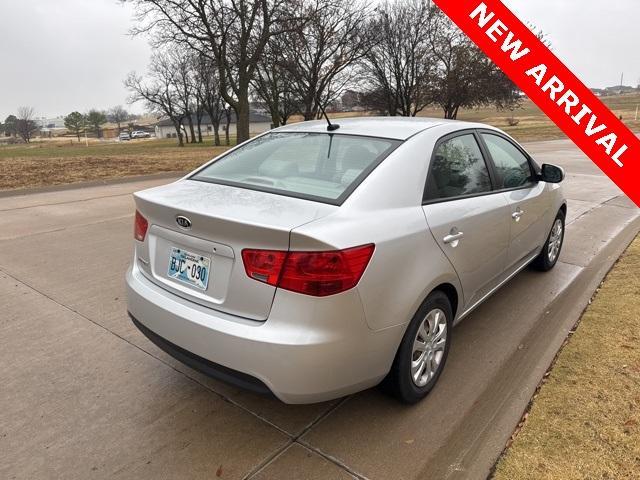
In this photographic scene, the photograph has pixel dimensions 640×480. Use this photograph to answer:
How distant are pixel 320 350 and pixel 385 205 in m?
0.83

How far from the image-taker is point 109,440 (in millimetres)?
2453

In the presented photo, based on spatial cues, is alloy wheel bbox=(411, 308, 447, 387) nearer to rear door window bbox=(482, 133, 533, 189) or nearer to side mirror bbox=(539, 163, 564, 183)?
rear door window bbox=(482, 133, 533, 189)

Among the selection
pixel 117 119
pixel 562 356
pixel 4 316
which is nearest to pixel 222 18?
pixel 4 316

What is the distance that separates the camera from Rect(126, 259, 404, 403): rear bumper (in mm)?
2076

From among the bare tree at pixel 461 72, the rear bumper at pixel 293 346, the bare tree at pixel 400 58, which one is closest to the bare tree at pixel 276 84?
the bare tree at pixel 400 58

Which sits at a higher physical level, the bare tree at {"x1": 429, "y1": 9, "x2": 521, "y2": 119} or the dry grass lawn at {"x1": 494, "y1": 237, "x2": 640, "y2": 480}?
the bare tree at {"x1": 429, "y1": 9, "x2": 521, "y2": 119}

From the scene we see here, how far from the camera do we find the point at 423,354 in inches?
107

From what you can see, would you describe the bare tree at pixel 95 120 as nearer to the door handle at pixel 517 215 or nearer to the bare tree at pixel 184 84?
the bare tree at pixel 184 84

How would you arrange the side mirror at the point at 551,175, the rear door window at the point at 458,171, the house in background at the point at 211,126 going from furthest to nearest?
the house in background at the point at 211,126
the side mirror at the point at 551,175
the rear door window at the point at 458,171

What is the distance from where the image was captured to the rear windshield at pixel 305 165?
2.56 metres

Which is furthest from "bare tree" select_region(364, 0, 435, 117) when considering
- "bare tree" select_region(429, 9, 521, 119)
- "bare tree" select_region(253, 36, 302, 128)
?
"bare tree" select_region(253, 36, 302, 128)

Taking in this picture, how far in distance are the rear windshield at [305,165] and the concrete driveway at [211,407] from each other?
127cm

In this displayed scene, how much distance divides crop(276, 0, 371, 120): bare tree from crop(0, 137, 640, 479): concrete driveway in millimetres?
26310

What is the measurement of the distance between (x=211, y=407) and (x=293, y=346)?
0.97m
